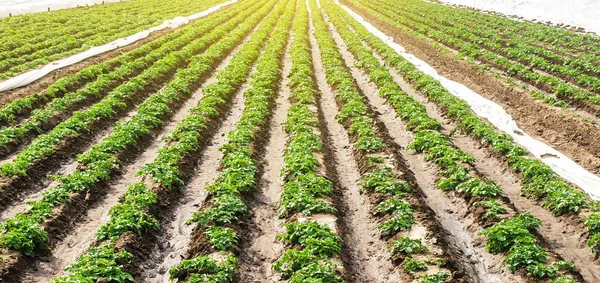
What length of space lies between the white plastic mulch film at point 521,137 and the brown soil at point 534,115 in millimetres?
616

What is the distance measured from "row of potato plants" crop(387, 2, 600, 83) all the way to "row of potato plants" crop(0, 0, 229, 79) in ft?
86.7

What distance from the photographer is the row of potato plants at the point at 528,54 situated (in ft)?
74.3

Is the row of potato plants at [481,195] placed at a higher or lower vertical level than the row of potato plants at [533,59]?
lower

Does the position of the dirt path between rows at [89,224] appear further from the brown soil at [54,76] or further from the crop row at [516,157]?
the crop row at [516,157]

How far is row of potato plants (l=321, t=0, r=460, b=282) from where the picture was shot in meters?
8.27

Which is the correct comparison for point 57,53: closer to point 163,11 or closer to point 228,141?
point 228,141

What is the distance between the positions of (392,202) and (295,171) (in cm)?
→ 285

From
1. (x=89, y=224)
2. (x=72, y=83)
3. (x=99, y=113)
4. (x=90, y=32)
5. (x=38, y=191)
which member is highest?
(x=90, y=32)

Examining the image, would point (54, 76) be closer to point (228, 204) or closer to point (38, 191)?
point (38, 191)

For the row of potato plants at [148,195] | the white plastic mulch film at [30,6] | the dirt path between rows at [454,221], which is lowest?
the dirt path between rows at [454,221]

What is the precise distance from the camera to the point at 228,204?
32.5ft

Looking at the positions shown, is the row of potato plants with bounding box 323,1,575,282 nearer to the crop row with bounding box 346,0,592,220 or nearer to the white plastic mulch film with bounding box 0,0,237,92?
the crop row with bounding box 346,0,592,220

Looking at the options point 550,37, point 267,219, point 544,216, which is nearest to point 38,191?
point 267,219

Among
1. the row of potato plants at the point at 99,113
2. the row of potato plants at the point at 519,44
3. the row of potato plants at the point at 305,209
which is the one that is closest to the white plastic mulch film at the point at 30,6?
the row of potato plants at the point at 99,113
